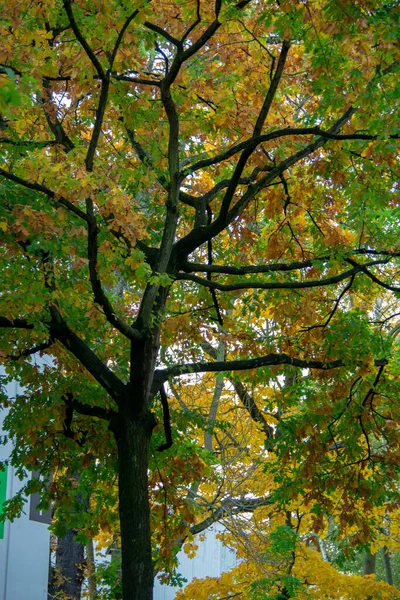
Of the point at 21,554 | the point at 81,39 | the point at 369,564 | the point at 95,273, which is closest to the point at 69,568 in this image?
the point at 21,554

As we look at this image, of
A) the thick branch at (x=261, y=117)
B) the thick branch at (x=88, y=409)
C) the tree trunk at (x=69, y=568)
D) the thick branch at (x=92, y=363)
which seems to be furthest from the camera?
the tree trunk at (x=69, y=568)

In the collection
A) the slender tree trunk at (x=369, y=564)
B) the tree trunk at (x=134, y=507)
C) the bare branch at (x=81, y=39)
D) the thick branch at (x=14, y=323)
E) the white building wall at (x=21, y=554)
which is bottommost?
the tree trunk at (x=134, y=507)

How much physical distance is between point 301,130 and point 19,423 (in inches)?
188

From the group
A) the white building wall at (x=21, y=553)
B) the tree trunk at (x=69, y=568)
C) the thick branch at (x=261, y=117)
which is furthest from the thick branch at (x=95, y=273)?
the tree trunk at (x=69, y=568)

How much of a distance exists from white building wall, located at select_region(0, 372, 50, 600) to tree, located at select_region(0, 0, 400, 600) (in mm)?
2656

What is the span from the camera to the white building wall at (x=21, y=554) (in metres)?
12.2

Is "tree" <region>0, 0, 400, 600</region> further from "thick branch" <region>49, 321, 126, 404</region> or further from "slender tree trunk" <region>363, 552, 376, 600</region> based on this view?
"slender tree trunk" <region>363, 552, 376, 600</region>

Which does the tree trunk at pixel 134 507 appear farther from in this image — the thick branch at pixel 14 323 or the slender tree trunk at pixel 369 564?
the slender tree trunk at pixel 369 564

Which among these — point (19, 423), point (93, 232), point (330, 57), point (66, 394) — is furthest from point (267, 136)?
point (19, 423)

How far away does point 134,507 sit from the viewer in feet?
25.1

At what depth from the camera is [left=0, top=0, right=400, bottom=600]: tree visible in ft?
23.6

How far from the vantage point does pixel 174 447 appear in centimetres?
1023

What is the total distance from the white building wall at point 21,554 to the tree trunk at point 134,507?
14.7 ft

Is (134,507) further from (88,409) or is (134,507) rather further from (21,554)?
(21,554)
